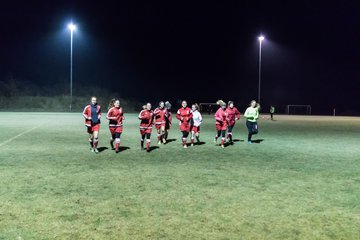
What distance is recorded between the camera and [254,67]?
90.2 metres

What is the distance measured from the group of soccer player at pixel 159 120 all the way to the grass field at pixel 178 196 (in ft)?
3.62

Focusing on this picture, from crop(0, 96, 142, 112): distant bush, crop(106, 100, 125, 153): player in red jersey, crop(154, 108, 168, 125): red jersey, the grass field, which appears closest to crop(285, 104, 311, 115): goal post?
crop(0, 96, 142, 112): distant bush

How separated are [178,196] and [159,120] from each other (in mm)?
10198

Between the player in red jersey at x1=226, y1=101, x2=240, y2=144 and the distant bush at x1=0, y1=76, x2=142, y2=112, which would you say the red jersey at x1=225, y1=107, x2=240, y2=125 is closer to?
the player in red jersey at x1=226, y1=101, x2=240, y2=144

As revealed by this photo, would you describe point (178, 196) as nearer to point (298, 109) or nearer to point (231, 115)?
point (231, 115)

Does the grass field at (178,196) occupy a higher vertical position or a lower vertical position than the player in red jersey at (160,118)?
lower

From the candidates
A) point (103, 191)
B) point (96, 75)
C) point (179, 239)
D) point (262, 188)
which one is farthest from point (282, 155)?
point (96, 75)

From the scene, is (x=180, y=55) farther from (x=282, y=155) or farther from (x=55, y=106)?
(x=282, y=155)

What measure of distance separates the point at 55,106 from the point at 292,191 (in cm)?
6480

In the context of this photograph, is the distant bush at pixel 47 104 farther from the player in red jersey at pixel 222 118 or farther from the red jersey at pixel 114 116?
the red jersey at pixel 114 116

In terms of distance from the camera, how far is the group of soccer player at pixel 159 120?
15.7 meters

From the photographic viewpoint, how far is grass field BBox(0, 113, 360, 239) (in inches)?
253

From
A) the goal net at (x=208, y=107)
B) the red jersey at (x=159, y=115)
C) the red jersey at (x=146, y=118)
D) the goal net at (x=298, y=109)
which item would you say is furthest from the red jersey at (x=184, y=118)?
the goal net at (x=298, y=109)

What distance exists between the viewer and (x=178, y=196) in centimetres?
860
